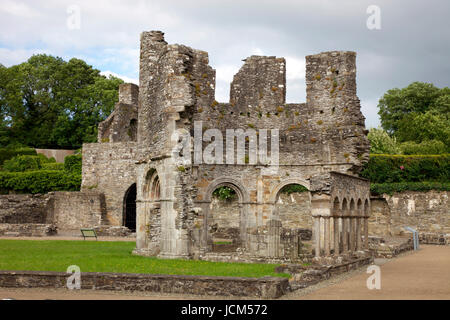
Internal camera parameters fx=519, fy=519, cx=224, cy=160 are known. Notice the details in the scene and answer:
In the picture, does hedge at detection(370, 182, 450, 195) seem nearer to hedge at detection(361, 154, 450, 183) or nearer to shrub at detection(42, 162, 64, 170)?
hedge at detection(361, 154, 450, 183)

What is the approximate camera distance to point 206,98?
72.2 ft

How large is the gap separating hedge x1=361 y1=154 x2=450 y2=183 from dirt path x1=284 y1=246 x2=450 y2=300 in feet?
41.4

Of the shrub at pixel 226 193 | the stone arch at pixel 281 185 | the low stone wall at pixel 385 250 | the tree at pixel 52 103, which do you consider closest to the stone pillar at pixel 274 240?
the low stone wall at pixel 385 250

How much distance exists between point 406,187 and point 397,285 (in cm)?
1750

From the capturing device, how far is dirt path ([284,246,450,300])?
1006 centimetres

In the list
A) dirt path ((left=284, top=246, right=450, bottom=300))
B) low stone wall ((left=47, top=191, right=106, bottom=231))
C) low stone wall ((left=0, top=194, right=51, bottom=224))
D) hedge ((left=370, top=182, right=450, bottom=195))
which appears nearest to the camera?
dirt path ((left=284, top=246, right=450, bottom=300))

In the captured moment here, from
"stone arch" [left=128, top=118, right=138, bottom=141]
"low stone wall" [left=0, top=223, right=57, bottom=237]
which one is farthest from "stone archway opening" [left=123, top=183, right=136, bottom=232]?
"low stone wall" [left=0, top=223, right=57, bottom=237]

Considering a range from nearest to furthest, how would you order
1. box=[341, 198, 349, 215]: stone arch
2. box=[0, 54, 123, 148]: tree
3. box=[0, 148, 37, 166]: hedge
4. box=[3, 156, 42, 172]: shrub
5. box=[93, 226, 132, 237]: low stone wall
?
box=[341, 198, 349, 215]: stone arch → box=[93, 226, 132, 237]: low stone wall → box=[3, 156, 42, 172]: shrub → box=[0, 148, 37, 166]: hedge → box=[0, 54, 123, 148]: tree

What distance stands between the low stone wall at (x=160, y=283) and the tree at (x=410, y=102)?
140 feet

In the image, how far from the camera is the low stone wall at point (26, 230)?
26812mm

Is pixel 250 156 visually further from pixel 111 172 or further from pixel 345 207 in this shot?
pixel 111 172

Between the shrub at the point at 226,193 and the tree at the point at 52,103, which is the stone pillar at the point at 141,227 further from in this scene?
the tree at the point at 52,103
